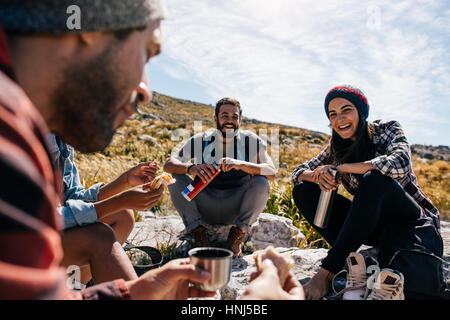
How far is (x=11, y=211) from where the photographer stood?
2.02 ft

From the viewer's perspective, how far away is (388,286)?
7.55 ft

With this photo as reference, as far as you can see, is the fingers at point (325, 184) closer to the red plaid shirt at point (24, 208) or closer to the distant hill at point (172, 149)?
the red plaid shirt at point (24, 208)

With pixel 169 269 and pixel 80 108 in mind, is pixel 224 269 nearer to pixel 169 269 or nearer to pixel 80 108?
pixel 169 269

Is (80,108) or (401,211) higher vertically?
(80,108)

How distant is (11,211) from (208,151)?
13.1 feet

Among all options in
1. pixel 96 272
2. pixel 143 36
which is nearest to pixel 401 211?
pixel 96 272

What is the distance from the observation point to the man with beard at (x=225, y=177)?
12.9ft

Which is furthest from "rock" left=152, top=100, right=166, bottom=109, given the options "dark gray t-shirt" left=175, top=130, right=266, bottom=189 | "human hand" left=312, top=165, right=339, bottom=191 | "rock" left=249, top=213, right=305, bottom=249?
"human hand" left=312, top=165, right=339, bottom=191

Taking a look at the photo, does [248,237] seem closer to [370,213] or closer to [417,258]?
[370,213]

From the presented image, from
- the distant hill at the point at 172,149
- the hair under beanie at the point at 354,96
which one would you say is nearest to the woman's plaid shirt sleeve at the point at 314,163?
the hair under beanie at the point at 354,96

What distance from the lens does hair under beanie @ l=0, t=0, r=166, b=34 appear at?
34.4 inches

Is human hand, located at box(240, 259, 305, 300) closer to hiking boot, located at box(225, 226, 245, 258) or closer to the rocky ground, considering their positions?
the rocky ground

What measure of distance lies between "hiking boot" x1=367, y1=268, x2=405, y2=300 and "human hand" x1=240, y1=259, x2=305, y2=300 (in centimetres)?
123

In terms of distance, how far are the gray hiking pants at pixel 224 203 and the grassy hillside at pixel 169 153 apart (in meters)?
1.35
